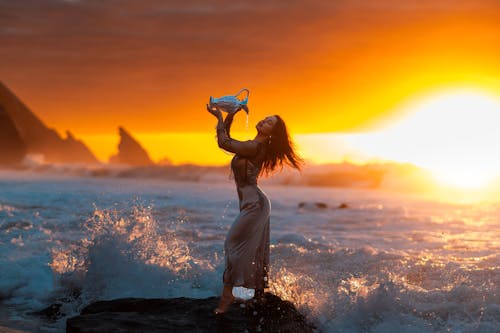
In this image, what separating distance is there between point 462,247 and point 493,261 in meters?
3.19

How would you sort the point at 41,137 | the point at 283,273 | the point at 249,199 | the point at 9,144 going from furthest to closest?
the point at 41,137
the point at 9,144
the point at 283,273
the point at 249,199

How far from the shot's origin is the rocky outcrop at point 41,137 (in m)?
161

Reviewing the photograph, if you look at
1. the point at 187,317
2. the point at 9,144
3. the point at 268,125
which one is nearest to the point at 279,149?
the point at 268,125

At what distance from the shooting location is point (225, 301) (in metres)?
7.91

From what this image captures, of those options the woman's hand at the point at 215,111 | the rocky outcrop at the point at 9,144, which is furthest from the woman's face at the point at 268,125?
the rocky outcrop at the point at 9,144

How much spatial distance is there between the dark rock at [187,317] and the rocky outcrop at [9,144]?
113091 millimetres

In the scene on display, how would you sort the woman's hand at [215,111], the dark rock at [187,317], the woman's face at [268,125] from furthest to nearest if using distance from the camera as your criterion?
the woman's face at [268,125] < the woman's hand at [215,111] < the dark rock at [187,317]

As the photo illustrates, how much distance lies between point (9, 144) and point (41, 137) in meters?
58.0

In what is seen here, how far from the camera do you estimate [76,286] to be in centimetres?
1047

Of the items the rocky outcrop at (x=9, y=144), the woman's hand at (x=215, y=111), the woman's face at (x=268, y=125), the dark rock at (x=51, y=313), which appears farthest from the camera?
the rocky outcrop at (x=9, y=144)

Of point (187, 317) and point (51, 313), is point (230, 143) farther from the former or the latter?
point (51, 313)

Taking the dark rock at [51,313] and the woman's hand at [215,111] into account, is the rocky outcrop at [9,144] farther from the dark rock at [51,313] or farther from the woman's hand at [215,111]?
the woman's hand at [215,111]

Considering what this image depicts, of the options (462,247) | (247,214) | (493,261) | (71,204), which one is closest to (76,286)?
(247,214)

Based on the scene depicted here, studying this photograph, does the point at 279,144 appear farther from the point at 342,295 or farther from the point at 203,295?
the point at 203,295
